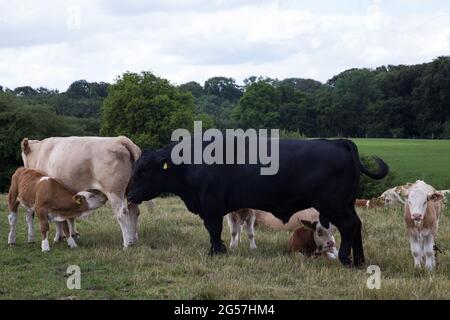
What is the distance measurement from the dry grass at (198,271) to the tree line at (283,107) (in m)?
40.6

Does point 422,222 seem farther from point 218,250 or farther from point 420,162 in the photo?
point 420,162

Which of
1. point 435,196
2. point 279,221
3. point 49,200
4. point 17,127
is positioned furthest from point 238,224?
point 17,127

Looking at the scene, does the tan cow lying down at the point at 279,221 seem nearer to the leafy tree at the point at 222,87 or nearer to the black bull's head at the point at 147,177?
the black bull's head at the point at 147,177

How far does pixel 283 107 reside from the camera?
86312 millimetres

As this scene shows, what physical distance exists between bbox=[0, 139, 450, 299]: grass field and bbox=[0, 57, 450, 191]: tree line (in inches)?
1576

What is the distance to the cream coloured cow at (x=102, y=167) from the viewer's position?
32.9 feet

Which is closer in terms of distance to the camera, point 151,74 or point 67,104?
point 151,74

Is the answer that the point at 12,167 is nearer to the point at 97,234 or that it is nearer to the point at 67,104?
the point at 97,234

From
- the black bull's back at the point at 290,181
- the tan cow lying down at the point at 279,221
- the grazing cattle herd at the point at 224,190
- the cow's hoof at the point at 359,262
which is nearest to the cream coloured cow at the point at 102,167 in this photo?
the grazing cattle herd at the point at 224,190

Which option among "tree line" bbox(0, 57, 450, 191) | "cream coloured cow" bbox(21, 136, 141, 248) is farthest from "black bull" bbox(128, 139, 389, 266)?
"tree line" bbox(0, 57, 450, 191)

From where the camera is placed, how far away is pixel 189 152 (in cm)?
964

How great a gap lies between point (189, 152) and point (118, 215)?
163 centimetres

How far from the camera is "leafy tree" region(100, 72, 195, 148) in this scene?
173 feet
